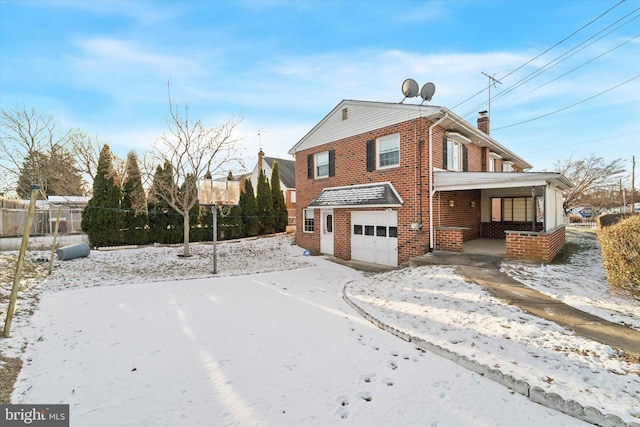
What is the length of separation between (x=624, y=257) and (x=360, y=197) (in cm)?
793

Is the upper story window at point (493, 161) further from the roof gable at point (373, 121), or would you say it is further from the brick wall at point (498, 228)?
the brick wall at point (498, 228)

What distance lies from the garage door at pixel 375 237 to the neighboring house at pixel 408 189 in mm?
43

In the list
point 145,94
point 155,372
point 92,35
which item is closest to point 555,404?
point 155,372

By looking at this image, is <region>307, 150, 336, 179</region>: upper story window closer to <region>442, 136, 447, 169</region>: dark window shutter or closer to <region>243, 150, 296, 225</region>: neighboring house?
<region>442, 136, 447, 169</region>: dark window shutter

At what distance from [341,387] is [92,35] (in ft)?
34.4

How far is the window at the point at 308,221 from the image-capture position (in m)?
15.9

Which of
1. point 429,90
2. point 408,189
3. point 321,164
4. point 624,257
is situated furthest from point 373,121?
point 624,257

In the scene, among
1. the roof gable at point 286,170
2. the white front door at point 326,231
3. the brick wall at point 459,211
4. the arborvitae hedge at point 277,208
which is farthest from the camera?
the roof gable at point 286,170

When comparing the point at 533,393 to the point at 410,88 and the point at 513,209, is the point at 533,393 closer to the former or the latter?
the point at 410,88

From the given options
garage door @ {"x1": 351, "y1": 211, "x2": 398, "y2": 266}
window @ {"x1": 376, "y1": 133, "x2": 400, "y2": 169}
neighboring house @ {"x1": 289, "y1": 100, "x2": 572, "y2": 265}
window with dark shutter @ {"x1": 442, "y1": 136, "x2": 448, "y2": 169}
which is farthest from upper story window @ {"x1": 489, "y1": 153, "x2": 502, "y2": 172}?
garage door @ {"x1": 351, "y1": 211, "x2": 398, "y2": 266}

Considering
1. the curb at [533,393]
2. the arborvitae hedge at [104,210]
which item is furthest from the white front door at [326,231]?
the arborvitae hedge at [104,210]

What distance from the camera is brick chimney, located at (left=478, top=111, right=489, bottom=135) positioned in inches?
688

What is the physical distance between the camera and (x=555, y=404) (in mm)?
2902

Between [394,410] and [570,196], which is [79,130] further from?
[570,196]
